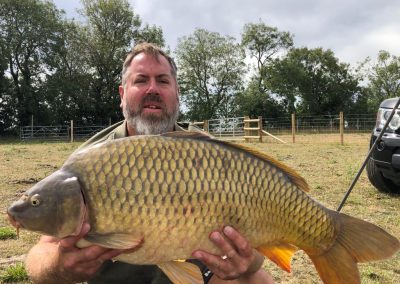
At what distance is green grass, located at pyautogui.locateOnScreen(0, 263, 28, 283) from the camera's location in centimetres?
255

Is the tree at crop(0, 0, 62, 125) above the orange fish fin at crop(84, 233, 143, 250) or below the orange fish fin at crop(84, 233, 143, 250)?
above

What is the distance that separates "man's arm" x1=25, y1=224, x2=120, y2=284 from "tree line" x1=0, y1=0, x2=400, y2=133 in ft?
66.6

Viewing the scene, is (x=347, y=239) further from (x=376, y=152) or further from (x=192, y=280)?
(x=376, y=152)

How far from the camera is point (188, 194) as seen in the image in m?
1.35

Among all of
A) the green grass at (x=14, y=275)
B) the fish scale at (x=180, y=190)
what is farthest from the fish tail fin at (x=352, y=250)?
the green grass at (x=14, y=275)

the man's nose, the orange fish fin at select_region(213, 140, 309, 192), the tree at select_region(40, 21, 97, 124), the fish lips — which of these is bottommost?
the fish lips

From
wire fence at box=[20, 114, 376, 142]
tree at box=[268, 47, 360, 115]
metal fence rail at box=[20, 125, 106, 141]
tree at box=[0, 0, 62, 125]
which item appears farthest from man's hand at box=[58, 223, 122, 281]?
tree at box=[268, 47, 360, 115]

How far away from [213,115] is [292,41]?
9.47 metres

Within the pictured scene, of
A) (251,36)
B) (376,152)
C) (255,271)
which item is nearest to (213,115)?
(251,36)

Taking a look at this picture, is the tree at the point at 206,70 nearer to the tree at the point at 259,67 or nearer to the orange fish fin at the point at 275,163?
the tree at the point at 259,67

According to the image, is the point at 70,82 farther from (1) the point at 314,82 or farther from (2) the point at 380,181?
(2) the point at 380,181

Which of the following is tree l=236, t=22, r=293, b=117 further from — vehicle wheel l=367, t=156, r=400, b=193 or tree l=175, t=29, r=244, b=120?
vehicle wheel l=367, t=156, r=400, b=193

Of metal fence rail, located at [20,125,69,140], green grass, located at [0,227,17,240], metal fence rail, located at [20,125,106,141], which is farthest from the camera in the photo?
metal fence rail, located at [20,125,106,141]

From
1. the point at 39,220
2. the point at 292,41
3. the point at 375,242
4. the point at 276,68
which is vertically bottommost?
the point at 375,242
